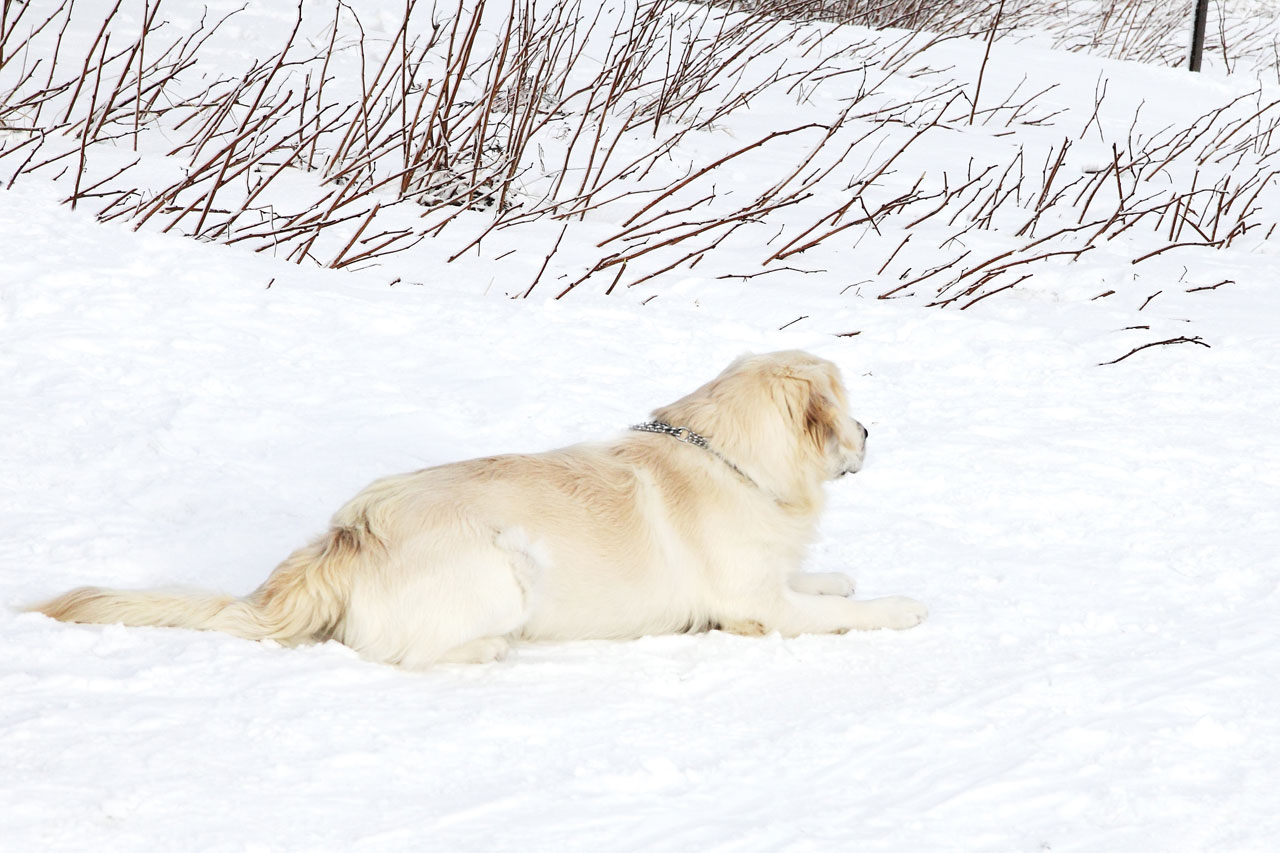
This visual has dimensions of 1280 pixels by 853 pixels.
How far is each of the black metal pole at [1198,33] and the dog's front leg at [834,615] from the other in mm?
11115

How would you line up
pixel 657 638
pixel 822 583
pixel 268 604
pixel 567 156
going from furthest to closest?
1. pixel 567 156
2. pixel 822 583
3. pixel 657 638
4. pixel 268 604

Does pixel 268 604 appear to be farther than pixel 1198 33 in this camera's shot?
No

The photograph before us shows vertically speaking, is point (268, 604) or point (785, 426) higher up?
point (785, 426)

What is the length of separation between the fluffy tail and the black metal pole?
12.1 m

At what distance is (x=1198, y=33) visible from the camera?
500 inches

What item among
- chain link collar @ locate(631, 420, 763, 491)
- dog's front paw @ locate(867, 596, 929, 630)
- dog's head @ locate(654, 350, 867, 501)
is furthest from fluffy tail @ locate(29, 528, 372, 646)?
dog's front paw @ locate(867, 596, 929, 630)

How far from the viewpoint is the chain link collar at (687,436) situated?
11.6 feet

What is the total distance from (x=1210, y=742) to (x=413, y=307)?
13.1 feet

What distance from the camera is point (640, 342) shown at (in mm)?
5738

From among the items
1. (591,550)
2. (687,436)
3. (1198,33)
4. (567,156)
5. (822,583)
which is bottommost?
(822,583)

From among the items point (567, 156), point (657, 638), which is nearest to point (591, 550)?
point (657, 638)

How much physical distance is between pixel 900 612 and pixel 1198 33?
37.7 feet

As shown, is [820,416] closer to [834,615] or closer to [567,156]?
[834,615]

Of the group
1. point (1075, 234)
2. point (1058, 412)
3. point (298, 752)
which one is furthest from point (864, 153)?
point (298, 752)
